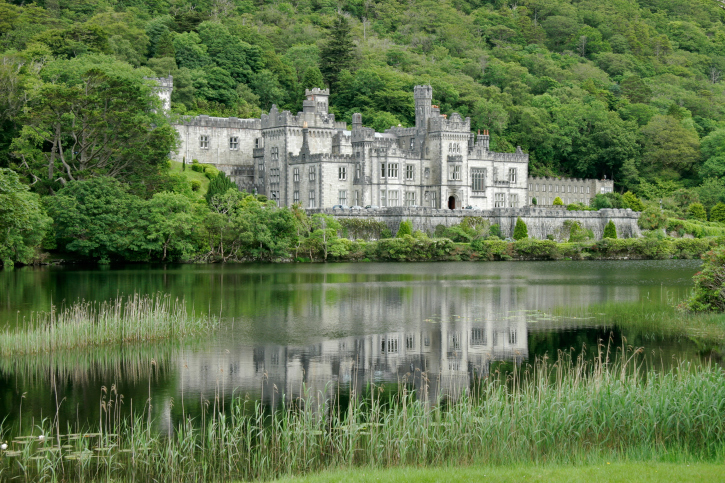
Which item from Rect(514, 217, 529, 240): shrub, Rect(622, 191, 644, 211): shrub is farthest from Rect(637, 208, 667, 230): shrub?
Rect(514, 217, 529, 240): shrub

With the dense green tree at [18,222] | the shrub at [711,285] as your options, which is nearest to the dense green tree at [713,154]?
the dense green tree at [18,222]

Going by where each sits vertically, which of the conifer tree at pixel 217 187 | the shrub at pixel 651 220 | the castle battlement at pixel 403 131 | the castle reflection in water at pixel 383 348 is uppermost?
the castle battlement at pixel 403 131

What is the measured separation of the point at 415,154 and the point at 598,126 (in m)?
32.7

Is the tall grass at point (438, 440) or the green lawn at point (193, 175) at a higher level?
the green lawn at point (193, 175)

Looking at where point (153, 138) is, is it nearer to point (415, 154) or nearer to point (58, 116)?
point (58, 116)

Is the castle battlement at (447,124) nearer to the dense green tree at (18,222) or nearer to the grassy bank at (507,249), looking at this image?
the grassy bank at (507,249)

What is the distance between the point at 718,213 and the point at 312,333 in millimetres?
69808

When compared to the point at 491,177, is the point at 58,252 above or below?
below

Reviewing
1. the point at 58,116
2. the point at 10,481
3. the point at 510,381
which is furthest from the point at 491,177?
the point at 10,481

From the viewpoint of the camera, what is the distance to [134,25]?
99.8 m

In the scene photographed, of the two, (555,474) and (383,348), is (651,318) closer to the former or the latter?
(383,348)

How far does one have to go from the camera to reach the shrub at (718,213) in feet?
283

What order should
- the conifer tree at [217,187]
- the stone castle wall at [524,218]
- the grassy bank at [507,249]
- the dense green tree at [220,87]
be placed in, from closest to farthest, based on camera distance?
the grassy bank at [507,249], the conifer tree at [217,187], the stone castle wall at [524,218], the dense green tree at [220,87]

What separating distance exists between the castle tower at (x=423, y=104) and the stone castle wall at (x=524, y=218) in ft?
37.4
